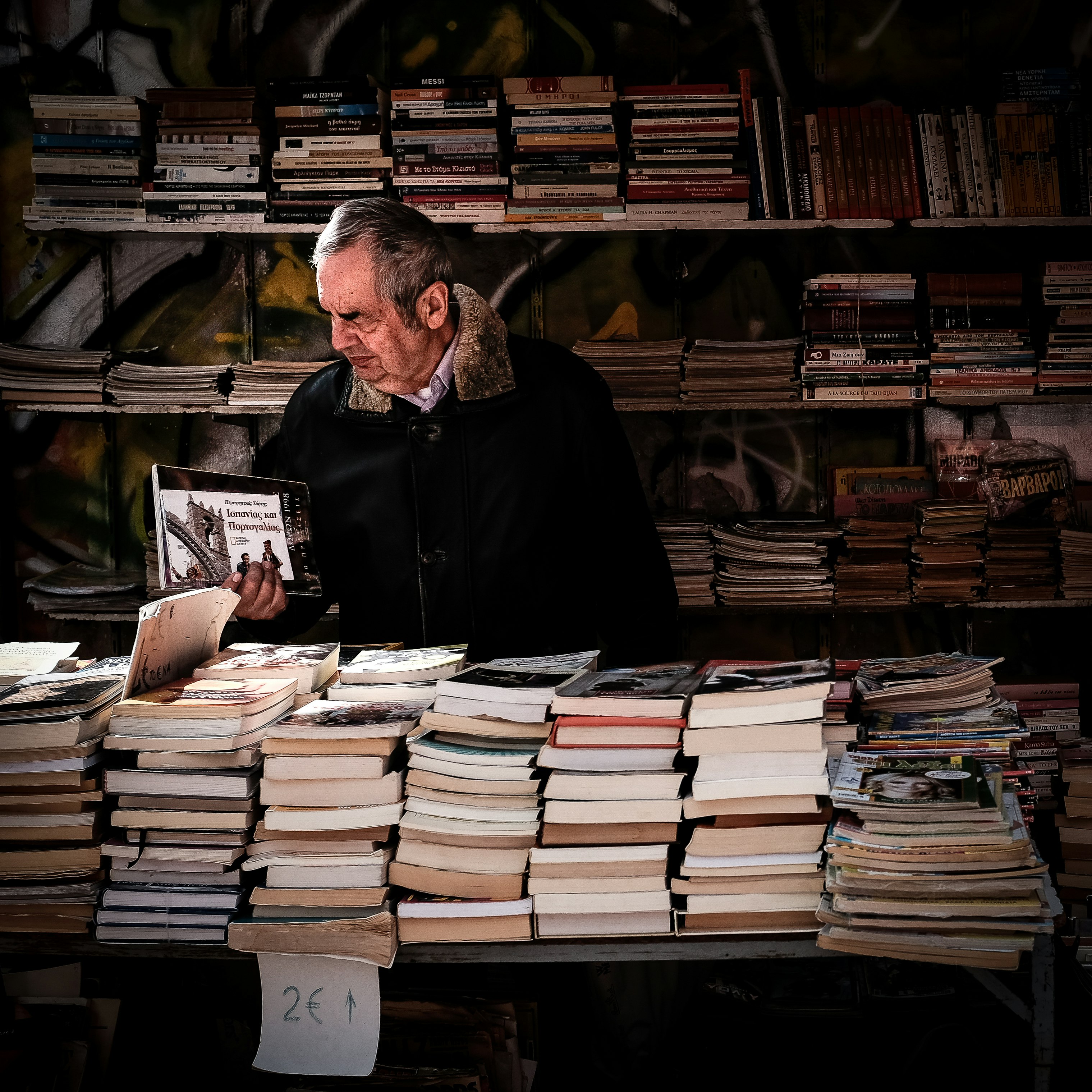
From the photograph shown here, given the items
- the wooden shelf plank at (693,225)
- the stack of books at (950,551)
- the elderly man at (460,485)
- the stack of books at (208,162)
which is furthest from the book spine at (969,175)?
the stack of books at (208,162)

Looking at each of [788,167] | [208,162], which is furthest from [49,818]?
[788,167]

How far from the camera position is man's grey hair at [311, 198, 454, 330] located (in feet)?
6.79

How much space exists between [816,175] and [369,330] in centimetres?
175

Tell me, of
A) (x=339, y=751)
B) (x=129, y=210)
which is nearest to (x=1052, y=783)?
(x=339, y=751)

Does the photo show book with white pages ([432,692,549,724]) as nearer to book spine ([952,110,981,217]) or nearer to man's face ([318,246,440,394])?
man's face ([318,246,440,394])

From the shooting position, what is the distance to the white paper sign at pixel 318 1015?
54.4 inches

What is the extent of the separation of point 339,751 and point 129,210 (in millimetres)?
2426

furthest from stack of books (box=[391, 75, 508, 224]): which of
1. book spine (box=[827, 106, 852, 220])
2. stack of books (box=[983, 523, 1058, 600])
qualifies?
stack of books (box=[983, 523, 1058, 600])

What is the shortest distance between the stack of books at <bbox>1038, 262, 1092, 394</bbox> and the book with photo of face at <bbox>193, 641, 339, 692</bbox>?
7.98 ft

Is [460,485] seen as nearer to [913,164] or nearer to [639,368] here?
[639,368]

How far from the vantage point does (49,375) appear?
10.8 feet

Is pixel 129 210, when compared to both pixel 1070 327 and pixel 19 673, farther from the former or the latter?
pixel 1070 327

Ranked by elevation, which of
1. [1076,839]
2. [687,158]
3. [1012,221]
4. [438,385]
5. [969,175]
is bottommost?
[1076,839]

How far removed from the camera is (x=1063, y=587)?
324cm
